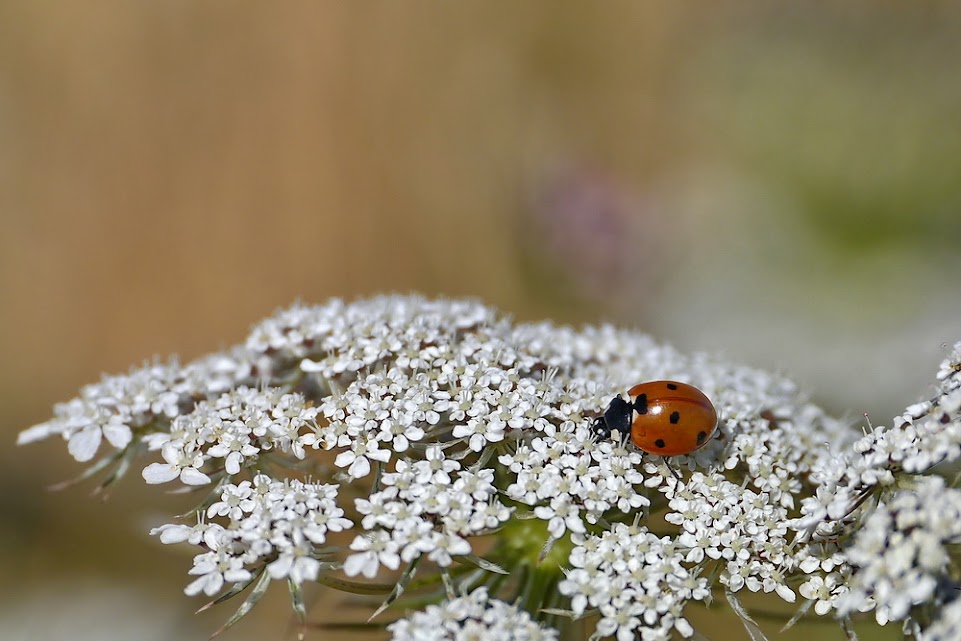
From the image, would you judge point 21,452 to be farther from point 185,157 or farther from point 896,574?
point 896,574

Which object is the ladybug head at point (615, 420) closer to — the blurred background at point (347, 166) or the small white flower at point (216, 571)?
the small white flower at point (216, 571)

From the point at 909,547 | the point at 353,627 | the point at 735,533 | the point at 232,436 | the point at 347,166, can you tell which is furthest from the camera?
the point at 347,166

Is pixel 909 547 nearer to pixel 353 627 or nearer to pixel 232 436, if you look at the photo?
pixel 353 627

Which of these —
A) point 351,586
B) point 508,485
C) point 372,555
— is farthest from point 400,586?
point 508,485

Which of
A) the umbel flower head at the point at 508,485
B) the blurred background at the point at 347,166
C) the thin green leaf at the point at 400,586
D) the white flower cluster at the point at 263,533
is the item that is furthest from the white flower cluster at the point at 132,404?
the blurred background at the point at 347,166

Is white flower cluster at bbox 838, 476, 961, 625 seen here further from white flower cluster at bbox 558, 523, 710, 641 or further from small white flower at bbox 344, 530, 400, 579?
small white flower at bbox 344, 530, 400, 579

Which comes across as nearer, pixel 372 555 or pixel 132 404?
pixel 372 555

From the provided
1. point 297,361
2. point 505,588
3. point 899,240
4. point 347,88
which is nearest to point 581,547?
point 505,588
